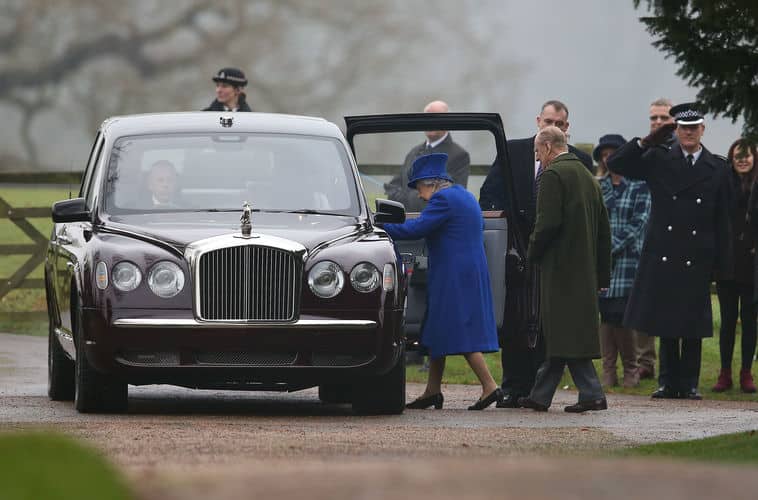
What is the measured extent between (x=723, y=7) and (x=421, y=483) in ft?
11.9

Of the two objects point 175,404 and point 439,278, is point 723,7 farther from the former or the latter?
point 175,404

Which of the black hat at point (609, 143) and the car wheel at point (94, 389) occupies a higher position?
the black hat at point (609, 143)

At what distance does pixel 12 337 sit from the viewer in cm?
1870

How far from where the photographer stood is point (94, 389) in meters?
10.3

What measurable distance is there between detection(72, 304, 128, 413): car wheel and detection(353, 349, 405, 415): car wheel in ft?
4.48

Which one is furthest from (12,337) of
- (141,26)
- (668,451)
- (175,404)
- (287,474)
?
(287,474)

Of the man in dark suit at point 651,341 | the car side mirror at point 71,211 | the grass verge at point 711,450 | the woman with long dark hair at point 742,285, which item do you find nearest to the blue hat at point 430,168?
the car side mirror at point 71,211

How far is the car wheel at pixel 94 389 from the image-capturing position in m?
10.2

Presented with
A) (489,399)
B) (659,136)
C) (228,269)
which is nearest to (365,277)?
(228,269)

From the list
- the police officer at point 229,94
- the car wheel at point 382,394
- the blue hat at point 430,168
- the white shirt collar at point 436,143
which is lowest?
the car wheel at point 382,394

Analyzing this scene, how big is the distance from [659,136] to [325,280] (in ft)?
12.6

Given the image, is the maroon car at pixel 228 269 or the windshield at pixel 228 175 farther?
the windshield at pixel 228 175

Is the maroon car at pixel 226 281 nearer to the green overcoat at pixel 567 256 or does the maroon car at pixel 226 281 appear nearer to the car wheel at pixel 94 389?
the car wheel at pixel 94 389

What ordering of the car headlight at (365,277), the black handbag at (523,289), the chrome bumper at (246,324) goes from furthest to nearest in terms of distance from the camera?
1. the black handbag at (523,289)
2. the car headlight at (365,277)
3. the chrome bumper at (246,324)
